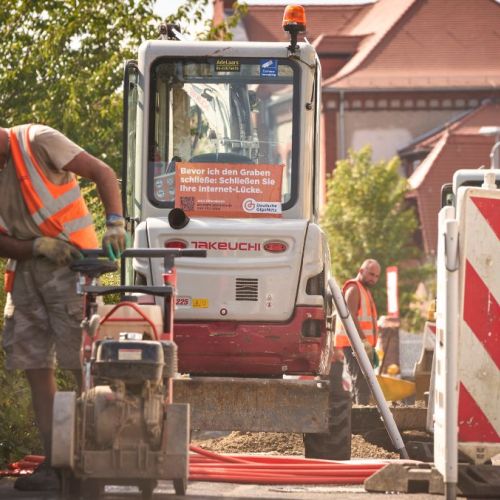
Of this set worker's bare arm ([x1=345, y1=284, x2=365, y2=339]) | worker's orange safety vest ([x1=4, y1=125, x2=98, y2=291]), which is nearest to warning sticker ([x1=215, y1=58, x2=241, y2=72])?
worker's orange safety vest ([x1=4, y1=125, x2=98, y2=291])

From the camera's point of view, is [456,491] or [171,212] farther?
[171,212]

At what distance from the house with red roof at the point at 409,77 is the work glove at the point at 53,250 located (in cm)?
6480

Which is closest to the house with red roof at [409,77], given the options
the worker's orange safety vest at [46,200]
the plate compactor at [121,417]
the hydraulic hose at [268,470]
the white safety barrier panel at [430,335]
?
the white safety barrier panel at [430,335]

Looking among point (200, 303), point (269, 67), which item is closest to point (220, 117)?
point (269, 67)

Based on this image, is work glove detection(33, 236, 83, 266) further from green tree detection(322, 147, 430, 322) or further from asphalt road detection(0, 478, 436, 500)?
green tree detection(322, 147, 430, 322)

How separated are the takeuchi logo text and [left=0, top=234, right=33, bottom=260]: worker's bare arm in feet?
12.5

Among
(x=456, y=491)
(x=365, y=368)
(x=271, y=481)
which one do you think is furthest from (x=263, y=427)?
(x=456, y=491)

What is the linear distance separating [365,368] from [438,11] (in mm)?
67757

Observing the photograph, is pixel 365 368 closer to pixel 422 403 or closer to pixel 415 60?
pixel 422 403

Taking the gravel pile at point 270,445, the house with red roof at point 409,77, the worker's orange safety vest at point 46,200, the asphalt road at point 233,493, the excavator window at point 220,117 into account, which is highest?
the house with red roof at point 409,77

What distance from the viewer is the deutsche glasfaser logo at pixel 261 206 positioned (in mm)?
12883

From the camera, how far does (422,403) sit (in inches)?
685

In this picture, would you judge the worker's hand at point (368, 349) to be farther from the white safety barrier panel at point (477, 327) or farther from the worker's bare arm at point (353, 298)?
the white safety barrier panel at point (477, 327)

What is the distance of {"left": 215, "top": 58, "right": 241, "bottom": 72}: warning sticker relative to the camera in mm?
13219
